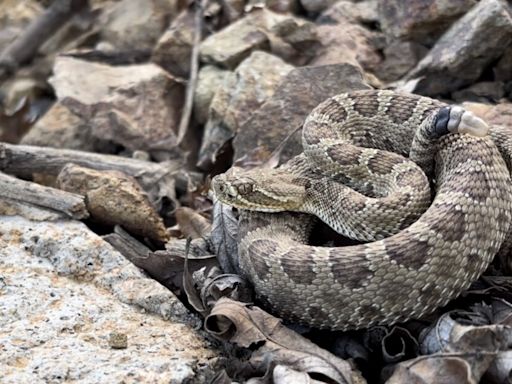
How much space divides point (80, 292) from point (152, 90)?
12.9 ft

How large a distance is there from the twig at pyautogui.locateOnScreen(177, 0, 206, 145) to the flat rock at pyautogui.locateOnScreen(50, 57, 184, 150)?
12cm

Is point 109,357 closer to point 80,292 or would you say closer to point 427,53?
point 80,292

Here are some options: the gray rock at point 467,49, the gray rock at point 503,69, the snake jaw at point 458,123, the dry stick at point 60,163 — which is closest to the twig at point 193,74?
the dry stick at point 60,163

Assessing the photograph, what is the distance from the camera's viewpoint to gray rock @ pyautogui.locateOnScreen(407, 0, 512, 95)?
25.0 feet

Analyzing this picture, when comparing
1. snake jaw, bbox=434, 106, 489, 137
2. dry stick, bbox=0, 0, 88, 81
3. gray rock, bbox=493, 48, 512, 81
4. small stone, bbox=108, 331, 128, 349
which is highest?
snake jaw, bbox=434, 106, 489, 137

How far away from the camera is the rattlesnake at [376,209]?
535cm

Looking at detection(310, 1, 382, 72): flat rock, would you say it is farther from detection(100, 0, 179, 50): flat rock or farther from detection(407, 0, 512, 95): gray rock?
detection(100, 0, 179, 50): flat rock

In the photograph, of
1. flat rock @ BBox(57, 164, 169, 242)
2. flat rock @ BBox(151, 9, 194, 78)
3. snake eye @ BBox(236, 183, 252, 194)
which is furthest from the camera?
flat rock @ BBox(151, 9, 194, 78)

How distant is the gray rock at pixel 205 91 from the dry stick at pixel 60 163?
127 centimetres

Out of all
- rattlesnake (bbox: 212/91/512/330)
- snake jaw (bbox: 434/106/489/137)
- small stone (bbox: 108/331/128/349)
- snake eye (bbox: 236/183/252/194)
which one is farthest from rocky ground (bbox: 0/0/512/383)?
snake jaw (bbox: 434/106/489/137)

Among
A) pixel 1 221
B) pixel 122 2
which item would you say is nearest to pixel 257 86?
pixel 1 221

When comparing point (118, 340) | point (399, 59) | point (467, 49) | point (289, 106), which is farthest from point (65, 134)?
point (467, 49)

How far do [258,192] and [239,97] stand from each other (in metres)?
2.30

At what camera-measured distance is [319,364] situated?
16.1ft
